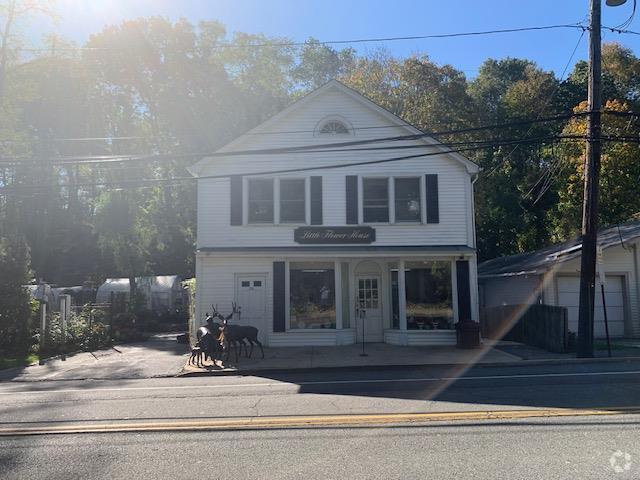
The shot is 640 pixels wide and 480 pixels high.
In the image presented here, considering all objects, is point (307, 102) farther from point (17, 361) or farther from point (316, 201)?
point (17, 361)

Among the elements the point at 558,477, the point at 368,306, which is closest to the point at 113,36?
the point at 368,306

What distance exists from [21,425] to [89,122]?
3546 cm

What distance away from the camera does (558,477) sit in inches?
197

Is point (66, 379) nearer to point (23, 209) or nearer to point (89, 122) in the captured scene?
point (89, 122)

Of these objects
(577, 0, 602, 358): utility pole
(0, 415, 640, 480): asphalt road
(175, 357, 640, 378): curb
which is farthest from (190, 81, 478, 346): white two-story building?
(0, 415, 640, 480): asphalt road

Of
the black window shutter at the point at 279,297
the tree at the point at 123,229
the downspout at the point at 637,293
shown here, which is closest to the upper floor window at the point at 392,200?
the black window shutter at the point at 279,297

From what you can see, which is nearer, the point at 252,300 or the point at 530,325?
the point at 530,325

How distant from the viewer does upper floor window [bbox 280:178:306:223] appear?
1842cm

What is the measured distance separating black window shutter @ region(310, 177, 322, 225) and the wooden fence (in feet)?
24.1

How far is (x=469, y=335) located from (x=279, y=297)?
5.96 meters

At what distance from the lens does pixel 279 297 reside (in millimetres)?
17875

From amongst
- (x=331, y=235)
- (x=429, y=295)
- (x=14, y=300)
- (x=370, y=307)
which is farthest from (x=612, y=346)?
(x=14, y=300)

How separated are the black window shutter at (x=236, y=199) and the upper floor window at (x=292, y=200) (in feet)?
4.42

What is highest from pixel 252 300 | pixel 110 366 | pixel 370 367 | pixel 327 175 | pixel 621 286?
pixel 327 175
